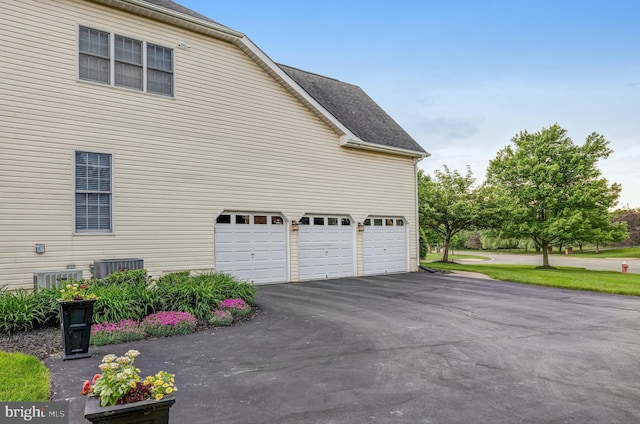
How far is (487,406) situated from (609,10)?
16711 mm

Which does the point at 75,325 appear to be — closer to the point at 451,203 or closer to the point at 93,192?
the point at 93,192

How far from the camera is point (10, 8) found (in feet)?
31.0

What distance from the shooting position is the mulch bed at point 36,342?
5867 millimetres

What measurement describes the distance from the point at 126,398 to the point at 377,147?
1415cm

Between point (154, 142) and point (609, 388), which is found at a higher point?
point (154, 142)

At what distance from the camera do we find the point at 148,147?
36.4ft

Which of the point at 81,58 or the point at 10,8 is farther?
the point at 81,58

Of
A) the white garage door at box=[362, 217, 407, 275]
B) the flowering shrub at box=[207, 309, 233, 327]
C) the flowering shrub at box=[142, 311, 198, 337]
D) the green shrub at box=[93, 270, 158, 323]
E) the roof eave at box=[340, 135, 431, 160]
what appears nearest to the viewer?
the flowering shrub at box=[142, 311, 198, 337]

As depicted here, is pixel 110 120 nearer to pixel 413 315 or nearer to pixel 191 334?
pixel 191 334

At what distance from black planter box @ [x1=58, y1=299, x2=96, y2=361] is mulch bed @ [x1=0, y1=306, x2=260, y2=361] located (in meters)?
0.31

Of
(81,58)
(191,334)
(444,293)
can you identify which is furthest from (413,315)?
(81,58)

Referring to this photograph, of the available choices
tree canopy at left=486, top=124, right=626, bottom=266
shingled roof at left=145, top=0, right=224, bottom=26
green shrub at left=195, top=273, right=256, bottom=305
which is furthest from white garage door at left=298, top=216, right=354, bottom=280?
tree canopy at left=486, top=124, right=626, bottom=266

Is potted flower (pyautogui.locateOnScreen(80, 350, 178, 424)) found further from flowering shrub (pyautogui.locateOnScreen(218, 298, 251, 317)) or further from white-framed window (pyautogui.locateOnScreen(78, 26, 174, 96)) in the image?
white-framed window (pyautogui.locateOnScreen(78, 26, 174, 96))

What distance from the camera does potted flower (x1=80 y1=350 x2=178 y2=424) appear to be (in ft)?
8.22
